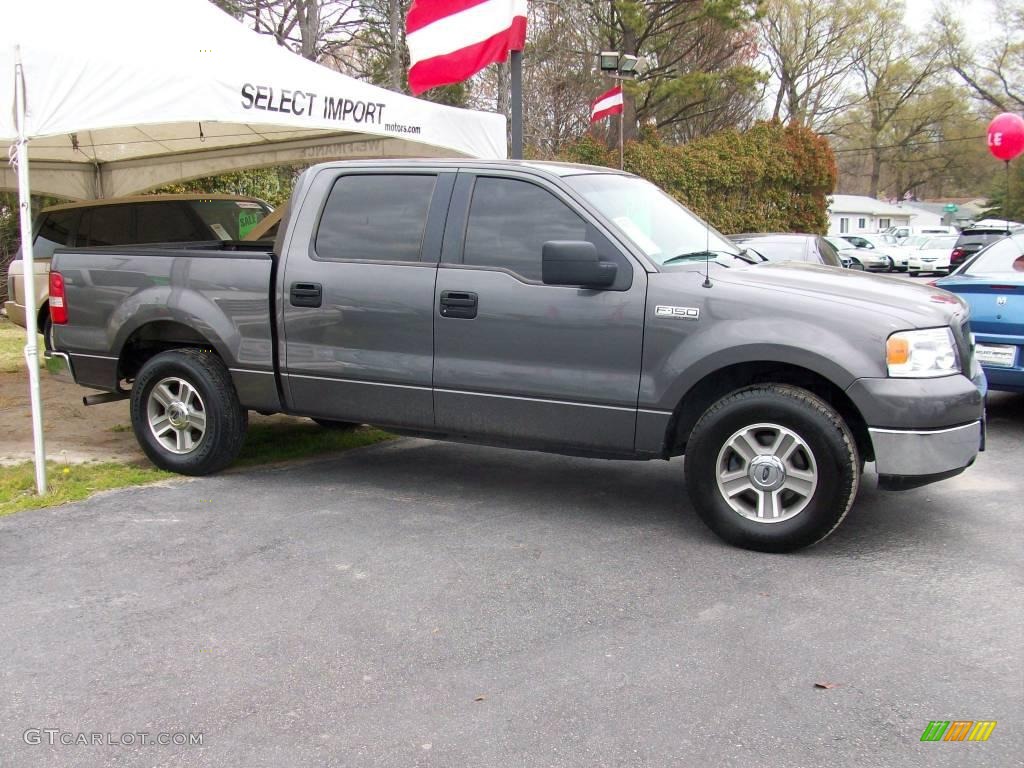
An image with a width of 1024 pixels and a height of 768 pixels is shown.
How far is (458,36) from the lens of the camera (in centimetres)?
916

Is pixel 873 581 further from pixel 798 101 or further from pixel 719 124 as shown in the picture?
pixel 798 101

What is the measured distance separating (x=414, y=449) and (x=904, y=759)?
15.6ft

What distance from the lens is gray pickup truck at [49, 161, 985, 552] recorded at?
15.1 ft

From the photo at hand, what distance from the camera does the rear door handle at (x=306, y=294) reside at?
573cm

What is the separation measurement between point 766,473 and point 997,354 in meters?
3.49

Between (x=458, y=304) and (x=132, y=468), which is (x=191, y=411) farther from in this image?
(x=458, y=304)

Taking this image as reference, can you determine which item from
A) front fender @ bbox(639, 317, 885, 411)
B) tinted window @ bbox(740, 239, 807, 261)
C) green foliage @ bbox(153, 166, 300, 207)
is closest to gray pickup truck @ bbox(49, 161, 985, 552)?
front fender @ bbox(639, 317, 885, 411)

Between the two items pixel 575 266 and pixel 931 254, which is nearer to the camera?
pixel 575 266

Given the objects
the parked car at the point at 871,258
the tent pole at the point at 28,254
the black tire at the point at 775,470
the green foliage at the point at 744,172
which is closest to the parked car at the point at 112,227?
the tent pole at the point at 28,254

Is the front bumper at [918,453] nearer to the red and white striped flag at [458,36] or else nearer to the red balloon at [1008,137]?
the red and white striped flag at [458,36]

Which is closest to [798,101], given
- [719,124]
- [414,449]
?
[719,124]

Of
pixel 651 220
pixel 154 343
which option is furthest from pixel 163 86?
pixel 651 220

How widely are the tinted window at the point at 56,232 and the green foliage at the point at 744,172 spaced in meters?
14.0
